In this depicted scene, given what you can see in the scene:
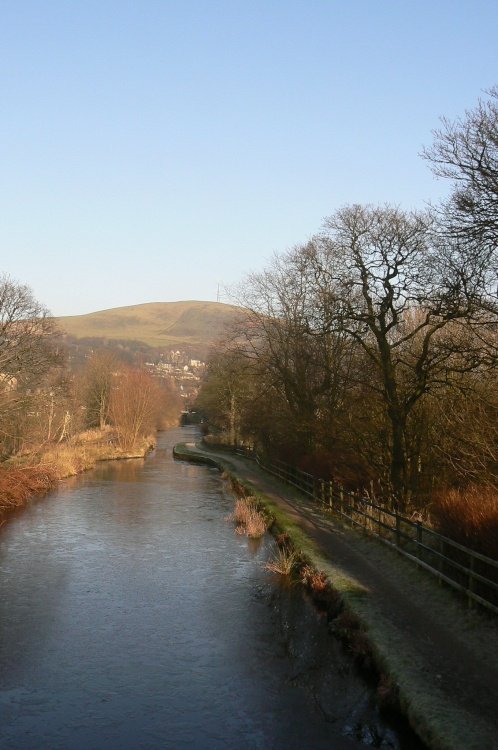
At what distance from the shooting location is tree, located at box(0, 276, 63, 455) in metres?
36.0

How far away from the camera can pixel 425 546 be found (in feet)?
47.4

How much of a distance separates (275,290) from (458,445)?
69.9ft

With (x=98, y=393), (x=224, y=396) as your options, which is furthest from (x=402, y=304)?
(x=98, y=393)

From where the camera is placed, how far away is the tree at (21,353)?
118 ft

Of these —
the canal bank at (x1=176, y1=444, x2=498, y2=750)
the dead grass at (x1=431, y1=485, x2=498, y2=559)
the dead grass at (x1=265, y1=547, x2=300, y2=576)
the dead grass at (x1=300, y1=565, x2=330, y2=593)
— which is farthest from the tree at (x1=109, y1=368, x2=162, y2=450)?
the dead grass at (x1=431, y1=485, x2=498, y2=559)

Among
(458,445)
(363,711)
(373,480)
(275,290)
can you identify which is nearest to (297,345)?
(275,290)

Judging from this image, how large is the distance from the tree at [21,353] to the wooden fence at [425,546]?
16364 millimetres

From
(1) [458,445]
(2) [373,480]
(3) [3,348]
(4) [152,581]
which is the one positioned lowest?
(4) [152,581]

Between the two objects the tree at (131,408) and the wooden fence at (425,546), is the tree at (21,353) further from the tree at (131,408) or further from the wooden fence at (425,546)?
the tree at (131,408)

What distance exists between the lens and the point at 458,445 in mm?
20094

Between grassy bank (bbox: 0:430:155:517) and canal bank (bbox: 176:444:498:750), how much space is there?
18.2m

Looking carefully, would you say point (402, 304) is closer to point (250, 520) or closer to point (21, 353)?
point (250, 520)

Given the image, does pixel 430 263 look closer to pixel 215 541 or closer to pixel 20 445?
pixel 215 541

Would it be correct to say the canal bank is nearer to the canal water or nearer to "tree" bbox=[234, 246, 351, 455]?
the canal water
